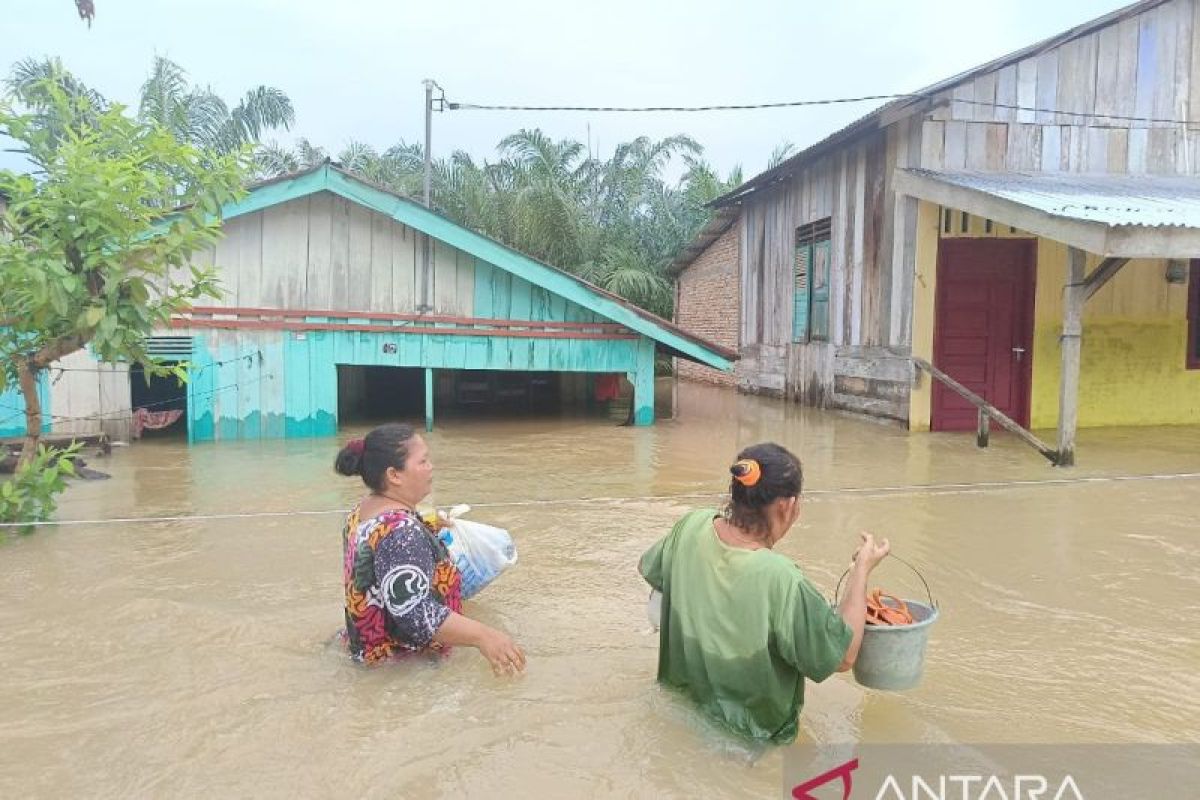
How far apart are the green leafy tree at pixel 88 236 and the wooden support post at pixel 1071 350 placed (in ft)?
25.2

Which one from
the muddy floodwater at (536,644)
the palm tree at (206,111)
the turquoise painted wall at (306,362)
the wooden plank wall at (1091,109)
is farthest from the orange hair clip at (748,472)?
the palm tree at (206,111)

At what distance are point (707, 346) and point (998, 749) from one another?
9440mm

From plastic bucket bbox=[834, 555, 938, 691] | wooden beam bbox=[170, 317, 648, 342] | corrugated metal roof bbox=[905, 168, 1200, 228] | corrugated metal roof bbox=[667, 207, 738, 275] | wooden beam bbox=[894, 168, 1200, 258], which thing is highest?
corrugated metal roof bbox=[667, 207, 738, 275]

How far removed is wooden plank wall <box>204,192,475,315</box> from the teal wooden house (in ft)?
0.04

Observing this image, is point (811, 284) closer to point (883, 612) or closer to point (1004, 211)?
point (1004, 211)

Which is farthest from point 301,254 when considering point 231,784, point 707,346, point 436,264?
point 231,784

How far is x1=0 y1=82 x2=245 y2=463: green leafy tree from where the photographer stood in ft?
18.5

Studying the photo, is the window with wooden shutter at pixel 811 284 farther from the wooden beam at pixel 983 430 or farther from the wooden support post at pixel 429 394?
the wooden support post at pixel 429 394

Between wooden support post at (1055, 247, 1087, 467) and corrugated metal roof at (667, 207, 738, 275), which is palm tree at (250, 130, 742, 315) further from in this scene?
wooden support post at (1055, 247, 1087, 467)

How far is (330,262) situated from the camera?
11750 millimetres

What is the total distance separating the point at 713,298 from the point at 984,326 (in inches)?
389

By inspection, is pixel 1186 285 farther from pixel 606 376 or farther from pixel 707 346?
pixel 606 376

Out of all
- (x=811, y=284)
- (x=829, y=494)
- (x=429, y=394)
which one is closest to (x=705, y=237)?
(x=811, y=284)

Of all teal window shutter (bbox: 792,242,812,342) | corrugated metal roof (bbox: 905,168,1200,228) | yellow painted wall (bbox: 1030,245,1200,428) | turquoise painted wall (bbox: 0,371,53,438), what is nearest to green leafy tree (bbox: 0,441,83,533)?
turquoise painted wall (bbox: 0,371,53,438)
